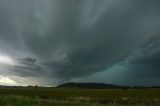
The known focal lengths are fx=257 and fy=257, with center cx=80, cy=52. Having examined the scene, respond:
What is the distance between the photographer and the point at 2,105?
1589 cm

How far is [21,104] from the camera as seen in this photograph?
53.5ft

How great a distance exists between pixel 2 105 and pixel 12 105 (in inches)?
26.3

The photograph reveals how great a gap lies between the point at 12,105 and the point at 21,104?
701mm

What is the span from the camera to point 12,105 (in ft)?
51.7

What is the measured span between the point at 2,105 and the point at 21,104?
116cm
